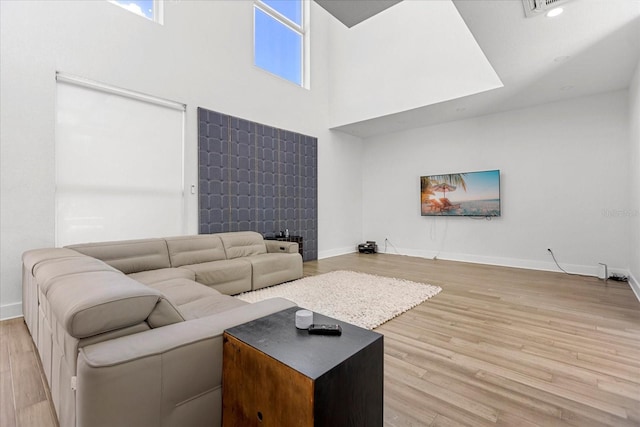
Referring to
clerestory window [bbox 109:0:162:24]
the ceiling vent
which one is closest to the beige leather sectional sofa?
the ceiling vent

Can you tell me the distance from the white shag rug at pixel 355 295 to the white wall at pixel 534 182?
2.36m

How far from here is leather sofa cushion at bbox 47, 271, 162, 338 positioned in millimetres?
954

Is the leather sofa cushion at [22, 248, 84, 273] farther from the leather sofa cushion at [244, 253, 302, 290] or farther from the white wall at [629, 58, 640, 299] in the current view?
the white wall at [629, 58, 640, 299]

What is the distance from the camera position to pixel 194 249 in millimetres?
3639

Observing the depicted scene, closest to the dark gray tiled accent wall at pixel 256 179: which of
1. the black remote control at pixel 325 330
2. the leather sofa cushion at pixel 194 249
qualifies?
the leather sofa cushion at pixel 194 249

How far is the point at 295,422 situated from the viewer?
2.87 feet

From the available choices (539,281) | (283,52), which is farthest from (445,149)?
(283,52)

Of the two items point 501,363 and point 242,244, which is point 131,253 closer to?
point 242,244

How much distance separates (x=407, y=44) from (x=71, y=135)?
5.13 m

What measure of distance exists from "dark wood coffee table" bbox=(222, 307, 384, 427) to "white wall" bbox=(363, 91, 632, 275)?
5076 millimetres

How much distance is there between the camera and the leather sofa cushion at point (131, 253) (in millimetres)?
2916

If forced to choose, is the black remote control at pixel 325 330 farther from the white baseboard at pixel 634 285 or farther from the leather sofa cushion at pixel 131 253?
the white baseboard at pixel 634 285

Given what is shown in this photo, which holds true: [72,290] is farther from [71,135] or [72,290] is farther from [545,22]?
[545,22]

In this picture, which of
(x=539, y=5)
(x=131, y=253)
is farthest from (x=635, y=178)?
(x=131, y=253)
